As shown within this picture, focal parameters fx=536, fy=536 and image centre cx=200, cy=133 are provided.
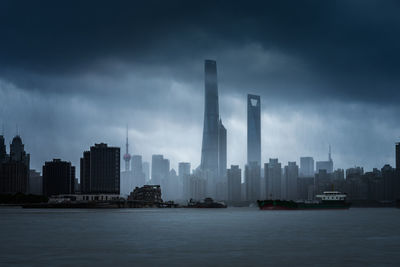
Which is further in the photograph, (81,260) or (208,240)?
(208,240)

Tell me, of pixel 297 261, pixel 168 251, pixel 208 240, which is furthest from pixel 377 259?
pixel 208 240

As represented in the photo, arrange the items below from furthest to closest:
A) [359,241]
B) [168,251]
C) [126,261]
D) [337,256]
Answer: [359,241] < [168,251] < [337,256] < [126,261]

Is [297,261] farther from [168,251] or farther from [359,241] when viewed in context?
[359,241]

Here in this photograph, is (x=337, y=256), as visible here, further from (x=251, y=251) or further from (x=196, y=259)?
(x=196, y=259)

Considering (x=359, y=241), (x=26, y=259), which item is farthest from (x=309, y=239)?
(x=26, y=259)

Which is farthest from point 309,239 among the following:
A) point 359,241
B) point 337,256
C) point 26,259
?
point 26,259

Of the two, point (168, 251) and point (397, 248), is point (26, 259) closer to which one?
point (168, 251)

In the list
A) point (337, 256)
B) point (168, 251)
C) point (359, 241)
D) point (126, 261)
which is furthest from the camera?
point (359, 241)

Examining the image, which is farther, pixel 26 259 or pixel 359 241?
pixel 359 241
